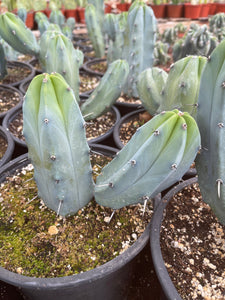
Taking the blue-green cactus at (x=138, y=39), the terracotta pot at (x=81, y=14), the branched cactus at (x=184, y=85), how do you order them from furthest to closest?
the terracotta pot at (x=81, y=14) → the blue-green cactus at (x=138, y=39) → the branched cactus at (x=184, y=85)

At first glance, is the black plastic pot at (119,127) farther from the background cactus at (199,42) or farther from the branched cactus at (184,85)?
the background cactus at (199,42)

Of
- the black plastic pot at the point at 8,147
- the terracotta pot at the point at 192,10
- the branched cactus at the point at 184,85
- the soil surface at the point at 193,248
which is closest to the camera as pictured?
the soil surface at the point at 193,248

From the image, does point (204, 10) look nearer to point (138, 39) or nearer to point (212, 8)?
point (212, 8)

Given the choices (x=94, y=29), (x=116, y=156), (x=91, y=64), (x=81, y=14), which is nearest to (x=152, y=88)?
(x=116, y=156)

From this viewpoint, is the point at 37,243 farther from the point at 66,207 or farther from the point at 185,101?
the point at 185,101

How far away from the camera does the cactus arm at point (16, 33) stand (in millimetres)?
1861

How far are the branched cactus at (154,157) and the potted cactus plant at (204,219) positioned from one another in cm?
10

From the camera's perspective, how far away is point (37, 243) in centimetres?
102

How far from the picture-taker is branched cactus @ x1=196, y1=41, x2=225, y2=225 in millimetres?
763

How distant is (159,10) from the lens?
5902mm

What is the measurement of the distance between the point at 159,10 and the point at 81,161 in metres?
5.93

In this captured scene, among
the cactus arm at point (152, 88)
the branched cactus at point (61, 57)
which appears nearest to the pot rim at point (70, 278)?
the cactus arm at point (152, 88)

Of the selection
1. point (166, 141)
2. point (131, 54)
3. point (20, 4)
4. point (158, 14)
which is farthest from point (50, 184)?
point (158, 14)

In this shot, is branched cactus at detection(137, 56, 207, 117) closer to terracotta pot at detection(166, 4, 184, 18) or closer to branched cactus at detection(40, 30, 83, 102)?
branched cactus at detection(40, 30, 83, 102)
